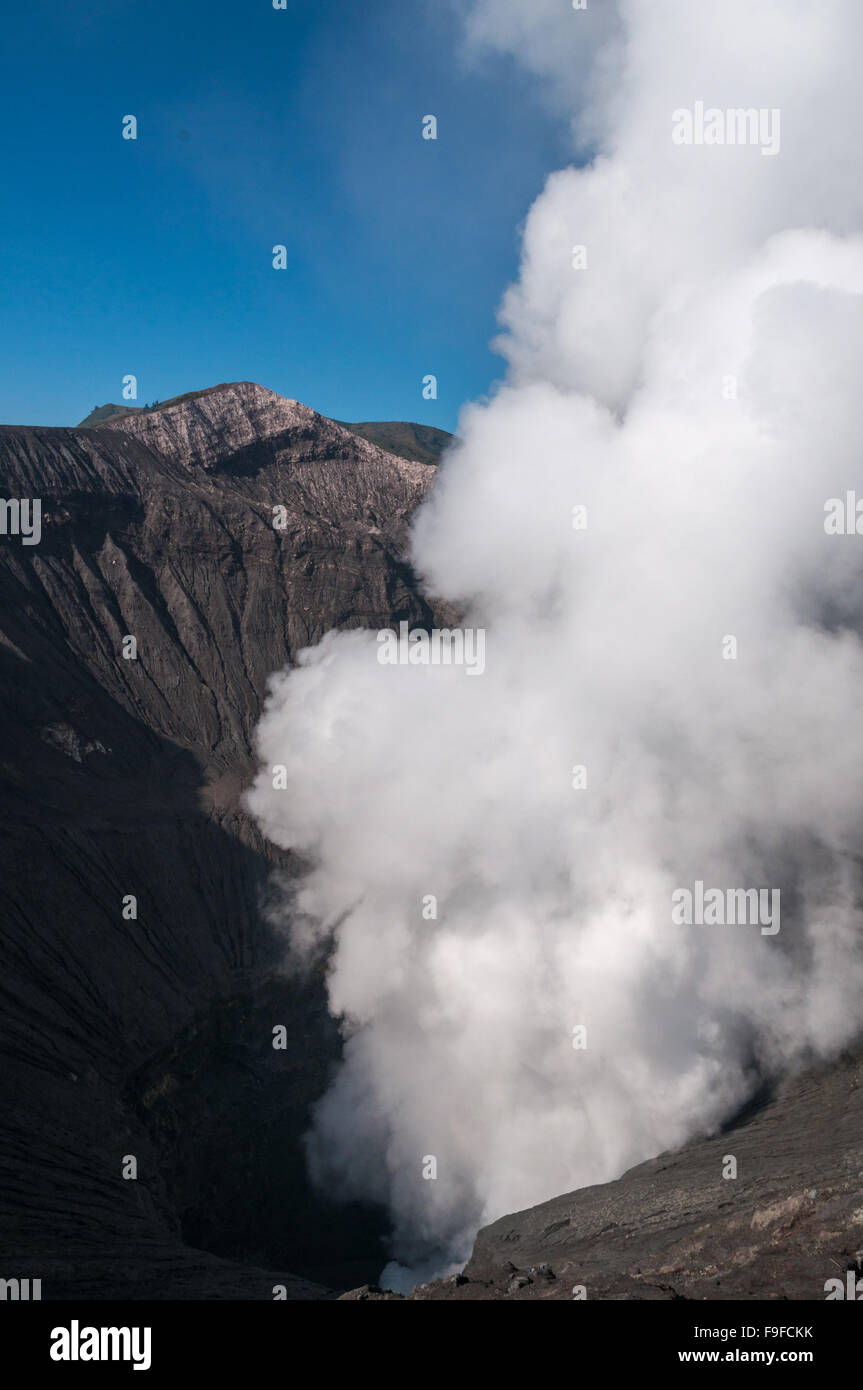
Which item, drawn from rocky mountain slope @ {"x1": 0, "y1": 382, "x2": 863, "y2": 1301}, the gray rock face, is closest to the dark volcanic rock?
rocky mountain slope @ {"x1": 0, "y1": 382, "x2": 863, "y2": 1301}

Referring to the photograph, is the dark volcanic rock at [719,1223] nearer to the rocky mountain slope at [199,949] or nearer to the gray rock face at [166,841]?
the rocky mountain slope at [199,949]

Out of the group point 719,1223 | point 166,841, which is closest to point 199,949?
point 166,841

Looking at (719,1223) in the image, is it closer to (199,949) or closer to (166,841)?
(199,949)

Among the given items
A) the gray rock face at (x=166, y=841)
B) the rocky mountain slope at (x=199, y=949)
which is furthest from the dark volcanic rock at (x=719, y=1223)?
the gray rock face at (x=166, y=841)

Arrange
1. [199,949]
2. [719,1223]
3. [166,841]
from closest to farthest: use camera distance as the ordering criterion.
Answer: [719,1223], [199,949], [166,841]

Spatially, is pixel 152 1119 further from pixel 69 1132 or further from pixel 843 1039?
pixel 843 1039

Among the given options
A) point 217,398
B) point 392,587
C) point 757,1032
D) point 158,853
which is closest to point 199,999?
point 158,853

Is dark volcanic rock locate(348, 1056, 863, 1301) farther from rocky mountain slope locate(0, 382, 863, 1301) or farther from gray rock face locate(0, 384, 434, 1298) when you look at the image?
gray rock face locate(0, 384, 434, 1298)

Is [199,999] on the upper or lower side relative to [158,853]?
lower
